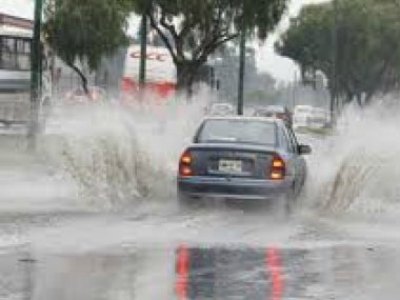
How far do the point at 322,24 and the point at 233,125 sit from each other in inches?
2257

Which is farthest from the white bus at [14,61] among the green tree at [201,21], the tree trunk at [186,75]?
the tree trunk at [186,75]

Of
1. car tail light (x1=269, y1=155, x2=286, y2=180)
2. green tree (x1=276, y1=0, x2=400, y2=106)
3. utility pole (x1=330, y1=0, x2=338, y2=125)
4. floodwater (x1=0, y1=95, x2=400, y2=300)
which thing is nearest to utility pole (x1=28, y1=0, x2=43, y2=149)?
floodwater (x1=0, y1=95, x2=400, y2=300)

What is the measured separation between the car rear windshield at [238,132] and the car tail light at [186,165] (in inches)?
24.8

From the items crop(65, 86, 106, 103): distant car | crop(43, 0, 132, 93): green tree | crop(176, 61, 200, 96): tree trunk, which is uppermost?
crop(43, 0, 132, 93): green tree

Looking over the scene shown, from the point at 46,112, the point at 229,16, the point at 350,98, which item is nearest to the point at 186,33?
the point at 229,16

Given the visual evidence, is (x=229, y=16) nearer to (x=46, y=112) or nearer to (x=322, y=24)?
(x=46, y=112)

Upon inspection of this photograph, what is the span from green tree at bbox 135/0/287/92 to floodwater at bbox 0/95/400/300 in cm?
667

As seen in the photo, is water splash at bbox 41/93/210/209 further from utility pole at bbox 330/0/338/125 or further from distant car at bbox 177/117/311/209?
utility pole at bbox 330/0/338/125

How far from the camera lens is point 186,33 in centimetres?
→ 3152

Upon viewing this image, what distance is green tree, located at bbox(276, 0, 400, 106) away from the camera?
67.1 metres

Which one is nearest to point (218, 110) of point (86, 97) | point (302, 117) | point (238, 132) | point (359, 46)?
point (86, 97)

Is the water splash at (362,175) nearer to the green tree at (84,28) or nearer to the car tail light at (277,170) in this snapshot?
the car tail light at (277,170)

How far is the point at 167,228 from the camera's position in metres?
14.2

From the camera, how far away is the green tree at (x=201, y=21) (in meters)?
31.0
